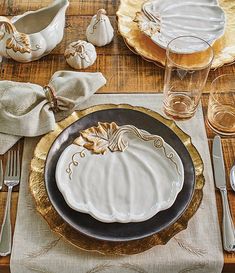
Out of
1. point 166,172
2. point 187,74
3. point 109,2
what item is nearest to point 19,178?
point 166,172

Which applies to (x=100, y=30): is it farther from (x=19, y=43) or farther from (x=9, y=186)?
(x=9, y=186)

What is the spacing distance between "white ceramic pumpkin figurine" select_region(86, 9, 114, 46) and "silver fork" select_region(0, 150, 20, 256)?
1.11 ft

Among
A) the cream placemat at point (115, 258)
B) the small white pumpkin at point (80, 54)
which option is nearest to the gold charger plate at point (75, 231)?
the cream placemat at point (115, 258)

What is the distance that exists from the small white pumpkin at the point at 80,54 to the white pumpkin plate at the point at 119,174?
202 mm

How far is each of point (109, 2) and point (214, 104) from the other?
1.40ft

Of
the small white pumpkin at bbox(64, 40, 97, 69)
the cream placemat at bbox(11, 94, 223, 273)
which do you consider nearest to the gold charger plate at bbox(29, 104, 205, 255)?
the cream placemat at bbox(11, 94, 223, 273)

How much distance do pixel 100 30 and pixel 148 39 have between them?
110 mm

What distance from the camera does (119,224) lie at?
759 mm

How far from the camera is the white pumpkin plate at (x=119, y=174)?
2.50 feet

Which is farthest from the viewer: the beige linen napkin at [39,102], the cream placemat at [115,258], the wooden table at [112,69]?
the wooden table at [112,69]

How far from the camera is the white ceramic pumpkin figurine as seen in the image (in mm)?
1050

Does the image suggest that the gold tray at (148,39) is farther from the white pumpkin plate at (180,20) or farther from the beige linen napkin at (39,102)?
the beige linen napkin at (39,102)

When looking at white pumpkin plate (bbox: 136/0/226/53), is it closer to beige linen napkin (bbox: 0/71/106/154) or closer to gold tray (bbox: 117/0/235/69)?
gold tray (bbox: 117/0/235/69)

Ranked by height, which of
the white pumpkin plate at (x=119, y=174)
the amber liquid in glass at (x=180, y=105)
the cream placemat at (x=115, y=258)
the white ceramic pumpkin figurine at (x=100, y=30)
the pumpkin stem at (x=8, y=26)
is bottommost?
the cream placemat at (x=115, y=258)
